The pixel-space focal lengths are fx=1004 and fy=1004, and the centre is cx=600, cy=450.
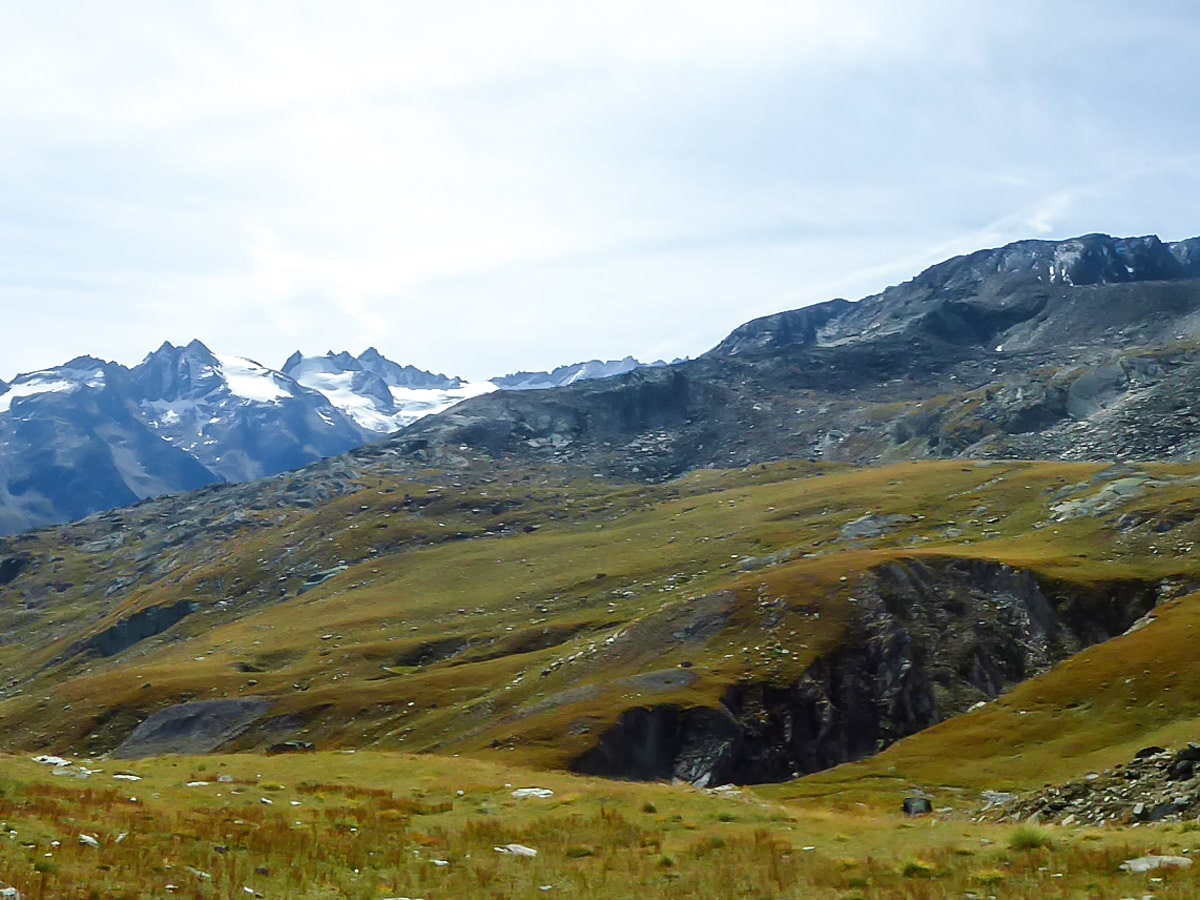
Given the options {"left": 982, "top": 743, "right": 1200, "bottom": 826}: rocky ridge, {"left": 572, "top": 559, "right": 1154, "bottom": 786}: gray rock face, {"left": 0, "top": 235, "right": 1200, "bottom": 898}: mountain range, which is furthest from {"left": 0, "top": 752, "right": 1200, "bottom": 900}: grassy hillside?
{"left": 572, "top": 559, "right": 1154, "bottom": 786}: gray rock face

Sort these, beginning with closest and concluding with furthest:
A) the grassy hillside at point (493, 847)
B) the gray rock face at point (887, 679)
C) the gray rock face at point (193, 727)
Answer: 1. the grassy hillside at point (493, 847)
2. the gray rock face at point (887, 679)
3. the gray rock face at point (193, 727)

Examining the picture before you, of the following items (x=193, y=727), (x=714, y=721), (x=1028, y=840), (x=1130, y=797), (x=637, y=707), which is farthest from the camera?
(x=193, y=727)

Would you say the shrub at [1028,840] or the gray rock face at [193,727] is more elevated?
the shrub at [1028,840]

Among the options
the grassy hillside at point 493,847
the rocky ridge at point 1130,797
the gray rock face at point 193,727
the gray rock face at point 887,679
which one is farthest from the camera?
the gray rock face at point 193,727

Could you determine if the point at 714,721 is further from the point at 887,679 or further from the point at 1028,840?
A: the point at 1028,840

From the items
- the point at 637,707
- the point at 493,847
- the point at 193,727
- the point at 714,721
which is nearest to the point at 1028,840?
the point at 493,847

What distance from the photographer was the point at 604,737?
86000mm

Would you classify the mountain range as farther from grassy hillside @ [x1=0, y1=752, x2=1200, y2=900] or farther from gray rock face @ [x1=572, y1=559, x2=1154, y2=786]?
gray rock face @ [x1=572, y1=559, x2=1154, y2=786]

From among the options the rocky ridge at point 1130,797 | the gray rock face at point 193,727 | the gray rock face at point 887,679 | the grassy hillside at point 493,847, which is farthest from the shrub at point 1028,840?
the gray rock face at point 193,727

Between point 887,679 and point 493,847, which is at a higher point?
point 493,847

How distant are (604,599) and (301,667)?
47958 mm

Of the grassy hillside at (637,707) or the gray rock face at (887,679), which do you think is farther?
the gray rock face at (887,679)

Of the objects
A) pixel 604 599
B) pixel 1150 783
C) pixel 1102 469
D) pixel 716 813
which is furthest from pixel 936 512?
pixel 716 813

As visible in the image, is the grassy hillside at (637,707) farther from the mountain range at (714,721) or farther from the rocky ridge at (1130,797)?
the rocky ridge at (1130,797)
